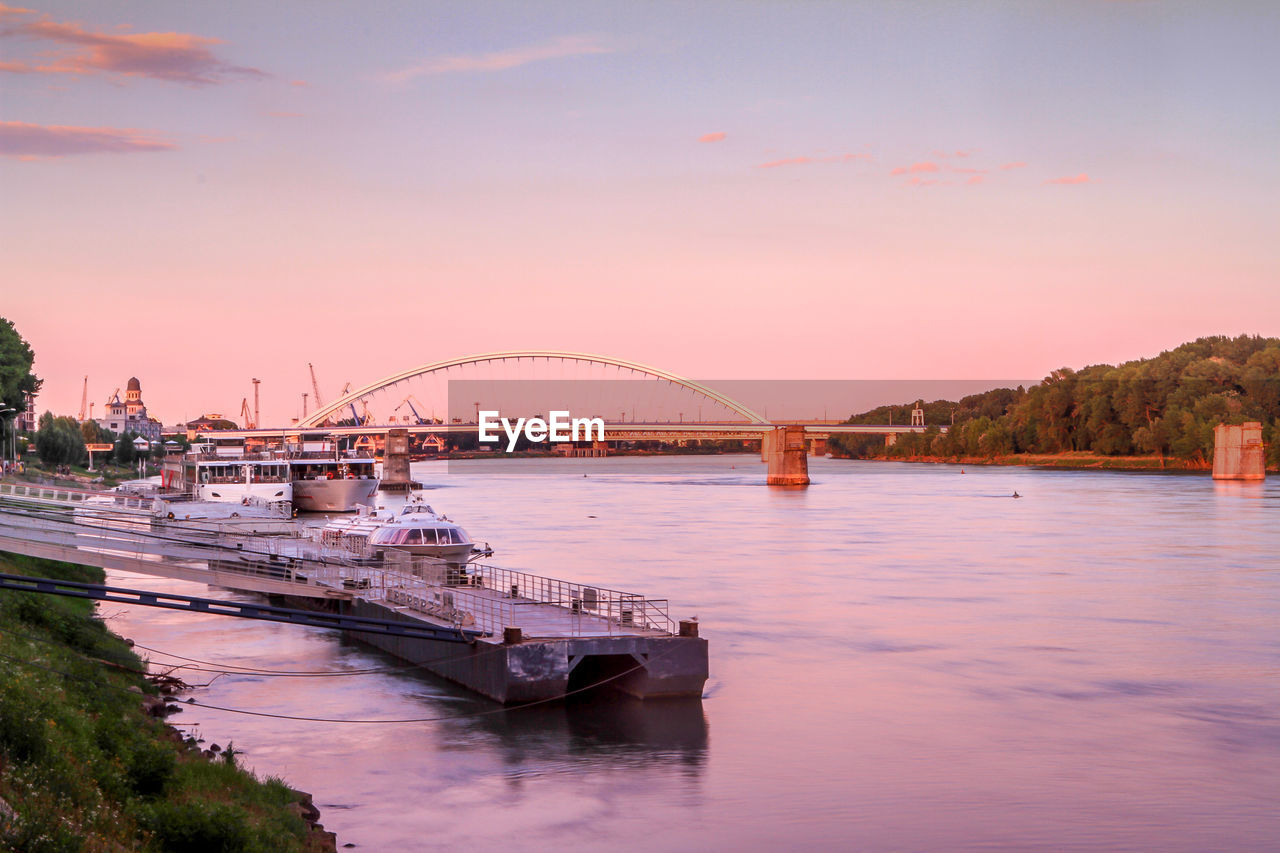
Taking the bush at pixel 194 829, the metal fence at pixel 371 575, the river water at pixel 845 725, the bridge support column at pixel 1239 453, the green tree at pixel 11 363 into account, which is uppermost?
the green tree at pixel 11 363

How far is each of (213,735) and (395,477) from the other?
126m

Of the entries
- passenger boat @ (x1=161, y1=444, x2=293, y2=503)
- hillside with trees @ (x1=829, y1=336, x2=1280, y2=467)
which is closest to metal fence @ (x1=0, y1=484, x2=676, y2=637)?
passenger boat @ (x1=161, y1=444, x2=293, y2=503)

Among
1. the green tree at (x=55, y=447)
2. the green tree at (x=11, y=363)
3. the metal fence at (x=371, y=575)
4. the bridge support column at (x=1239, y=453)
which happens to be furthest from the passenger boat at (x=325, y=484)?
the bridge support column at (x=1239, y=453)

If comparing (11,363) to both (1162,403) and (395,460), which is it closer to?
(395,460)

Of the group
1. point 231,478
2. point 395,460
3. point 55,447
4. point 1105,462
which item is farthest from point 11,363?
point 1105,462

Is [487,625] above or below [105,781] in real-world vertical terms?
below

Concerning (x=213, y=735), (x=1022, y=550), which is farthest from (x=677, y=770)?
(x=1022, y=550)

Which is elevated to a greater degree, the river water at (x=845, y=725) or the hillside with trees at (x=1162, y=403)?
the hillside with trees at (x=1162, y=403)

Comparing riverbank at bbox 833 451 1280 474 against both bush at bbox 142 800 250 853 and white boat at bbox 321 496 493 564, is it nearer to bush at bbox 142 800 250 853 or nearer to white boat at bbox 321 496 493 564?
white boat at bbox 321 496 493 564

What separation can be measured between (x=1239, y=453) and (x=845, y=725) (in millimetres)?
127503

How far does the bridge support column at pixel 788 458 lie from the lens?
140m

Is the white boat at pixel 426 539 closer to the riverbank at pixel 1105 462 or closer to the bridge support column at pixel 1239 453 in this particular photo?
the bridge support column at pixel 1239 453

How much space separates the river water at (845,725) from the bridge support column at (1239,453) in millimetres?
90270

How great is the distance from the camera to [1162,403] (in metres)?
161
